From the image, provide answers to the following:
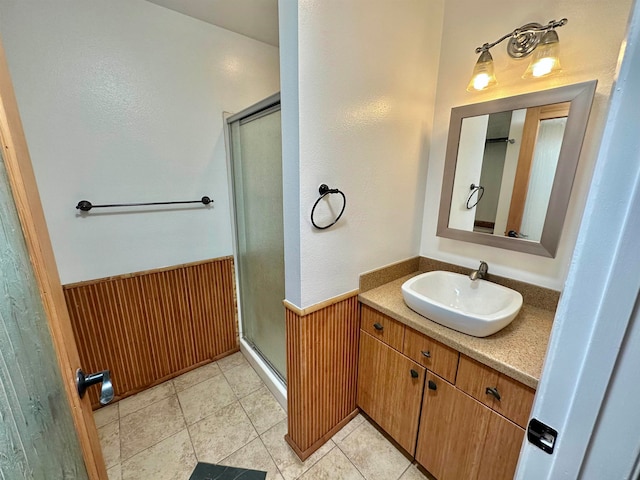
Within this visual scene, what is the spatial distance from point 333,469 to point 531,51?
2.16 m

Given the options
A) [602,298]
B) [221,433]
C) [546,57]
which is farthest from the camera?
[221,433]

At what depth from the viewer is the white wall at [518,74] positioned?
99cm

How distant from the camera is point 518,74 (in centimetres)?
119

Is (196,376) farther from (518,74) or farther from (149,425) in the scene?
(518,74)

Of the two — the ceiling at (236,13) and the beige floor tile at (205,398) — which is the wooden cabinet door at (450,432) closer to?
the beige floor tile at (205,398)

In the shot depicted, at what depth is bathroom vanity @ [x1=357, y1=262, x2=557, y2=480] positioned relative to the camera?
2.98 feet

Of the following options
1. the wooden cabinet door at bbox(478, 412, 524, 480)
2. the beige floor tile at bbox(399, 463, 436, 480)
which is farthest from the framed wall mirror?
the beige floor tile at bbox(399, 463, 436, 480)

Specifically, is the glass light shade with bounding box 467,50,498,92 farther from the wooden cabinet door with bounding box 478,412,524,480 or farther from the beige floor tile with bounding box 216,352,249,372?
the beige floor tile with bounding box 216,352,249,372

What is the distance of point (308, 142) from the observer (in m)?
1.01

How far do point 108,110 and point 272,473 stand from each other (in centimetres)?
210

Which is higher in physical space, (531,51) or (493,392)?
A: (531,51)

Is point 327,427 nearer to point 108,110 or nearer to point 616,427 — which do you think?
point 616,427

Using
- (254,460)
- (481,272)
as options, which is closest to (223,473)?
(254,460)

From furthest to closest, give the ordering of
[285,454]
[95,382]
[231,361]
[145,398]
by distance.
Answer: [231,361], [145,398], [285,454], [95,382]
